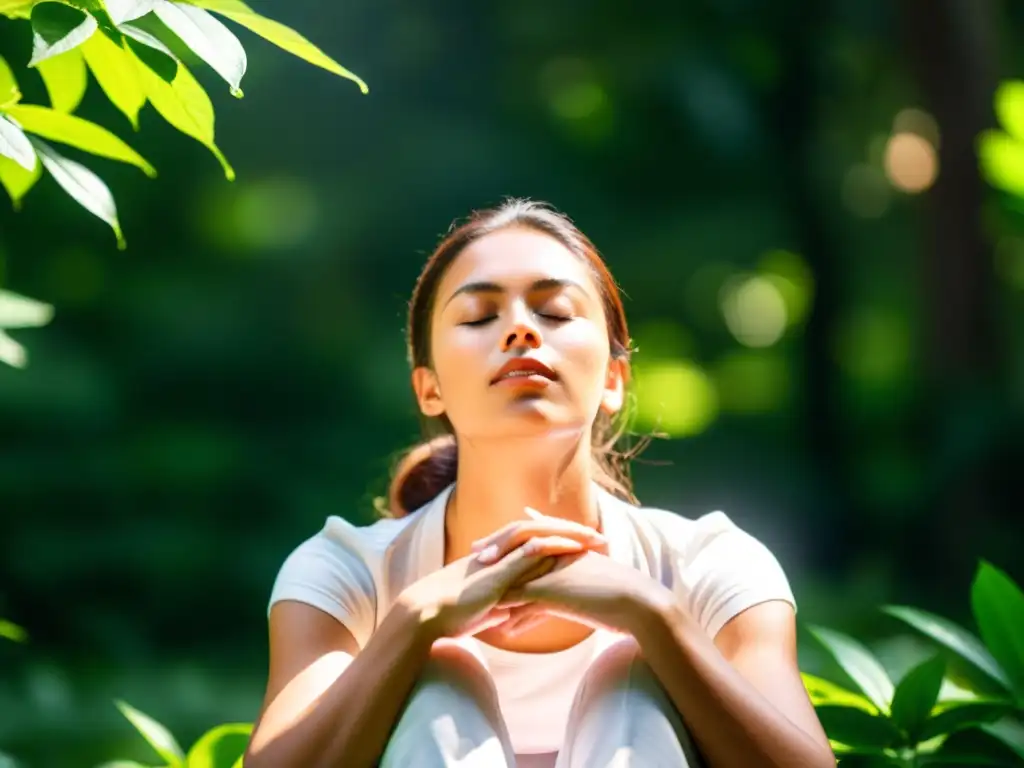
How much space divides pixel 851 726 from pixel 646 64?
15.3ft

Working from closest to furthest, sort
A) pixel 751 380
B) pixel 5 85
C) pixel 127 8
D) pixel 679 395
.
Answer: pixel 127 8
pixel 5 85
pixel 751 380
pixel 679 395

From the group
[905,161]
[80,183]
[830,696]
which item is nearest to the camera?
[80,183]

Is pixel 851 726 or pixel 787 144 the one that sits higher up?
pixel 787 144

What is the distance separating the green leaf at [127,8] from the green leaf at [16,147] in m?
0.17

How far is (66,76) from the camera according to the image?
1.47 metres

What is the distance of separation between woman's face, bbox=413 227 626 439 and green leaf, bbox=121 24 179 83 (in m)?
0.37

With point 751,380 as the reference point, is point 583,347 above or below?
below

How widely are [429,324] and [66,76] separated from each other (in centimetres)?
51

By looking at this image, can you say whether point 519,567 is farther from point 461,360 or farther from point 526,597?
point 461,360

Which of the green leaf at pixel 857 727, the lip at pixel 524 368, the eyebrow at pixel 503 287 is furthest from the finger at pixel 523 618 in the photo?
the green leaf at pixel 857 727

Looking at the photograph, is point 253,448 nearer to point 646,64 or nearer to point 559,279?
point 646,64

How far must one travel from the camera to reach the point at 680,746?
117 cm

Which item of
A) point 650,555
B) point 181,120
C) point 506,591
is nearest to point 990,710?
point 650,555

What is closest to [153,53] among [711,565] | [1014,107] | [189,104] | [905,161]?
[189,104]
